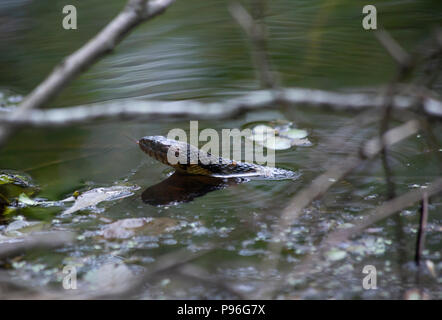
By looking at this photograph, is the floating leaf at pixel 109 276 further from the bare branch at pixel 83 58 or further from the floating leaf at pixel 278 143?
the floating leaf at pixel 278 143

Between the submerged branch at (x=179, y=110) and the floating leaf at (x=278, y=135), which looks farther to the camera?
the floating leaf at (x=278, y=135)

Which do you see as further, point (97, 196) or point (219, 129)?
point (219, 129)

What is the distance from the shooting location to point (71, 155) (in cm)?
394

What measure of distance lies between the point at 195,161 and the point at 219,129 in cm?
68

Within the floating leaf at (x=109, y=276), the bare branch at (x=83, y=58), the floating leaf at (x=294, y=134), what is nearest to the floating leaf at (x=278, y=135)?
the floating leaf at (x=294, y=134)

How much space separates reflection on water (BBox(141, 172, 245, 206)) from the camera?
318cm

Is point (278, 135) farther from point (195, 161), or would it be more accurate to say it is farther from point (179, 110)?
point (179, 110)

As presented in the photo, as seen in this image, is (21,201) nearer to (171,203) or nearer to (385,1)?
(171,203)

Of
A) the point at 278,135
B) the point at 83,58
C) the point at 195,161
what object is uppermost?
the point at 83,58

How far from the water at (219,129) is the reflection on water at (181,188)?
0.20 ft

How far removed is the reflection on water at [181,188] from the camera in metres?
3.18

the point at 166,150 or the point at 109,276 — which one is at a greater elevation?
the point at 166,150

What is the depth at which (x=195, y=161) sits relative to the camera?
11.8 ft

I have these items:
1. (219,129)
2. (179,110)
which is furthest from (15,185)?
(179,110)
